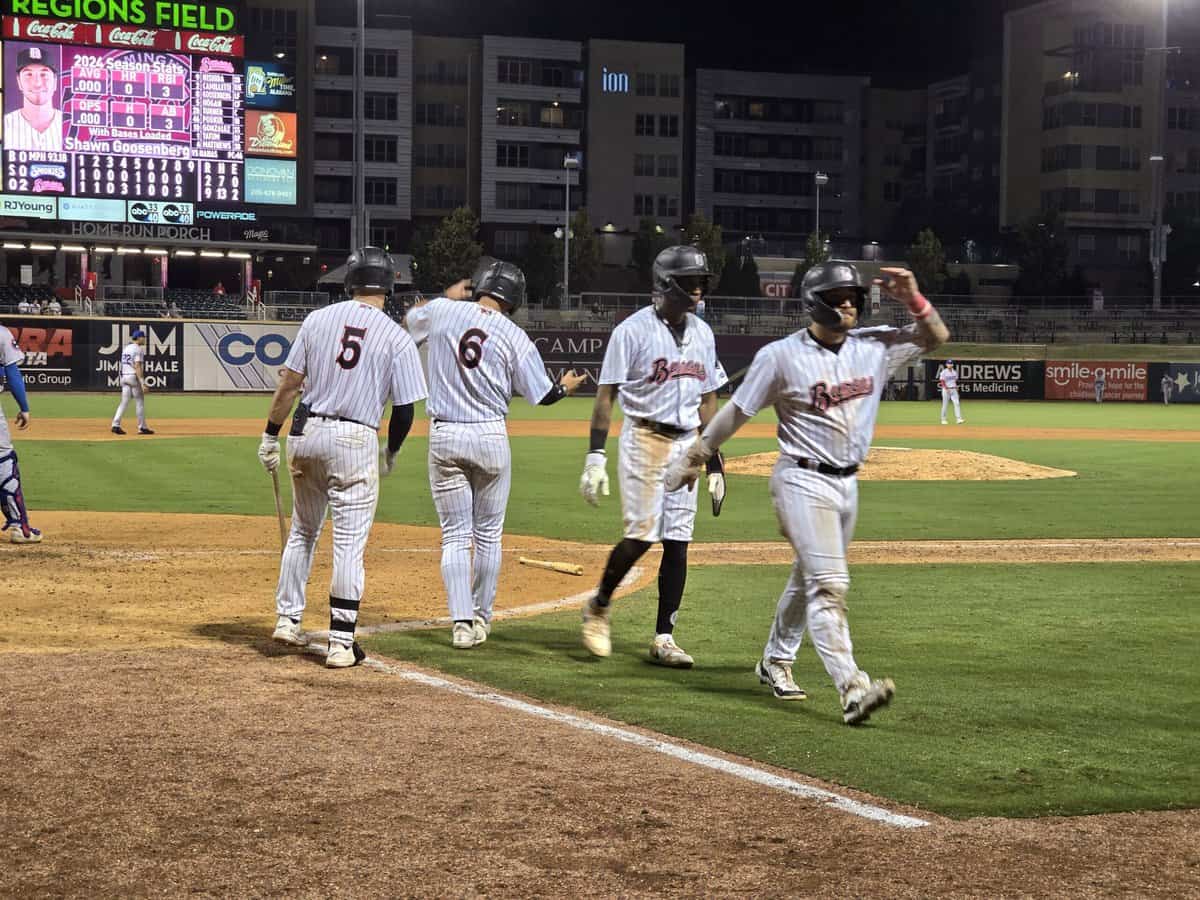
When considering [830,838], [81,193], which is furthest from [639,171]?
[830,838]

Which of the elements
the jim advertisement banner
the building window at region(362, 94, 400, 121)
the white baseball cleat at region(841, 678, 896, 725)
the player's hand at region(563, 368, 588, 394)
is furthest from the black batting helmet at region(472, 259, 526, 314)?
the building window at region(362, 94, 400, 121)

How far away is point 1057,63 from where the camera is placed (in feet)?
286

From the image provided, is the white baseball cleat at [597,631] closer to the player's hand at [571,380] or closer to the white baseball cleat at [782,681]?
the white baseball cleat at [782,681]

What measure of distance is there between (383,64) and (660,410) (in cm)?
8100

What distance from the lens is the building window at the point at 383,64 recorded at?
277ft

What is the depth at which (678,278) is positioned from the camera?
7.79 m

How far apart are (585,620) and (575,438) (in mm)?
22344

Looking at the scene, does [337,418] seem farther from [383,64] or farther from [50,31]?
[383,64]

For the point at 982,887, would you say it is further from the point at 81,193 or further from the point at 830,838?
the point at 81,193

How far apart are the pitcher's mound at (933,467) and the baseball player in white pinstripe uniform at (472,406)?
43.2 ft

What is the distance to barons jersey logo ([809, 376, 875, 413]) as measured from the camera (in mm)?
6527

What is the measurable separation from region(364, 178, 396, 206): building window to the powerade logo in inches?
1519

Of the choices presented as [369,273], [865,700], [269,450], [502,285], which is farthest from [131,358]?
[865,700]

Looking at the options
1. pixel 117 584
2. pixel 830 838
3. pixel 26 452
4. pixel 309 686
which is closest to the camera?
pixel 830 838
